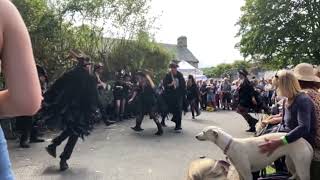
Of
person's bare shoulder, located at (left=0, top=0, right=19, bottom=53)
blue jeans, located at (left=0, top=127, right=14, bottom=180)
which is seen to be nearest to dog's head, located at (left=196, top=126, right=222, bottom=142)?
blue jeans, located at (left=0, top=127, right=14, bottom=180)

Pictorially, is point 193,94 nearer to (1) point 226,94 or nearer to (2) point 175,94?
(2) point 175,94

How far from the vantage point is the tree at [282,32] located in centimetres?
4516

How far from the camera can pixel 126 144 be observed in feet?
38.2

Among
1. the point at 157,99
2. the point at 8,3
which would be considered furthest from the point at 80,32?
the point at 8,3

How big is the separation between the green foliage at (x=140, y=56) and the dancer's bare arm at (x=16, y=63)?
21439 millimetres

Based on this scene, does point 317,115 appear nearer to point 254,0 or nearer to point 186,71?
point 186,71

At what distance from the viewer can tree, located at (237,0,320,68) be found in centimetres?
4516

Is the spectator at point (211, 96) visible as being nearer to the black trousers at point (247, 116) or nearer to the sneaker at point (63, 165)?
the black trousers at point (247, 116)

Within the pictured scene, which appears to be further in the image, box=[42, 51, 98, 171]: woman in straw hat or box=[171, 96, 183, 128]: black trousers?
box=[171, 96, 183, 128]: black trousers

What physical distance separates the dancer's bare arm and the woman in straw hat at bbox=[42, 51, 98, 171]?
273 inches

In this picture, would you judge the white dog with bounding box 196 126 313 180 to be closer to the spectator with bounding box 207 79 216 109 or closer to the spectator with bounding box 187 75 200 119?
the spectator with bounding box 187 75 200 119

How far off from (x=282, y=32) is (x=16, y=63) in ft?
155

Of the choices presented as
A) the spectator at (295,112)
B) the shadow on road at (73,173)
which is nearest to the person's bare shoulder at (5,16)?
the spectator at (295,112)

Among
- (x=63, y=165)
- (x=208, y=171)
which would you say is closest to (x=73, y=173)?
(x=63, y=165)
